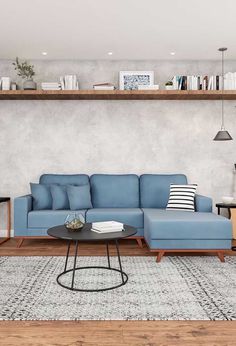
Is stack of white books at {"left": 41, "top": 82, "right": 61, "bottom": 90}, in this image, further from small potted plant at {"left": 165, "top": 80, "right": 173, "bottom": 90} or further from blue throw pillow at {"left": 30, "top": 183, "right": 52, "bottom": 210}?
small potted plant at {"left": 165, "top": 80, "right": 173, "bottom": 90}

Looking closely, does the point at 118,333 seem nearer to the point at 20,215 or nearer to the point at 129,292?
the point at 129,292

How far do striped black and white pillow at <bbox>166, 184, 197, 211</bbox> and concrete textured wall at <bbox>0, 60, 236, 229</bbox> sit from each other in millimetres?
750

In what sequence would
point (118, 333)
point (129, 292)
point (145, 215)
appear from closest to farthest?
point (118, 333), point (129, 292), point (145, 215)

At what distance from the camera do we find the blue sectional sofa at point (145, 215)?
12.8 feet

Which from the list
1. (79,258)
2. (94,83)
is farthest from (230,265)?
(94,83)

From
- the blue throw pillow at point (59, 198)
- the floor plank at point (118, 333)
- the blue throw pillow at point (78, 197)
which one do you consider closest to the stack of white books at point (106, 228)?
the floor plank at point (118, 333)

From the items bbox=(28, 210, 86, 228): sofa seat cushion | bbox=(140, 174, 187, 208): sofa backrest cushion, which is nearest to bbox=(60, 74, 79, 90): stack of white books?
bbox=(140, 174, 187, 208): sofa backrest cushion

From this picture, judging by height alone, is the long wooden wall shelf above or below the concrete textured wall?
above

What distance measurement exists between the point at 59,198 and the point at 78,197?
0.91 feet

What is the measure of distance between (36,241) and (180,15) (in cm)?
361

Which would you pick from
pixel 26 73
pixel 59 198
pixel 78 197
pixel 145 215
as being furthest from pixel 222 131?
pixel 26 73

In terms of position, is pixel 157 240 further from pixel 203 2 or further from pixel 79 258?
pixel 203 2

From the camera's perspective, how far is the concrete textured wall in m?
5.70

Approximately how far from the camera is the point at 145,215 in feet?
14.8
